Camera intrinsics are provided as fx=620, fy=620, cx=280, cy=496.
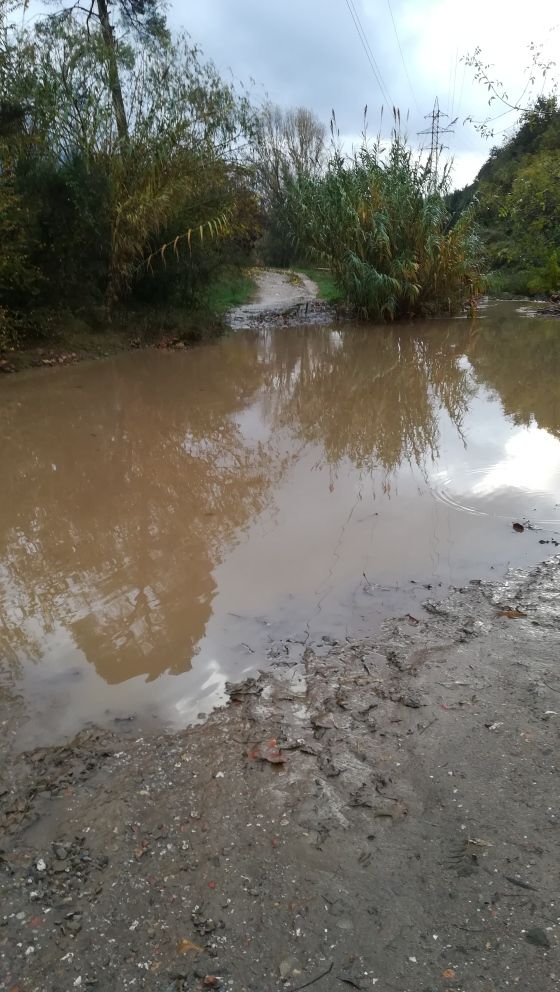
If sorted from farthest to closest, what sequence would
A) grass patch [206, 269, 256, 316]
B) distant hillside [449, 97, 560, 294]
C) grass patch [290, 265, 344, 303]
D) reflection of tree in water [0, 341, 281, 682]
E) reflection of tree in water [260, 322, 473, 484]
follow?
1. grass patch [206, 269, 256, 316]
2. grass patch [290, 265, 344, 303]
3. distant hillside [449, 97, 560, 294]
4. reflection of tree in water [260, 322, 473, 484]
5. reflection of tree in water [0, 341, 281, 682]

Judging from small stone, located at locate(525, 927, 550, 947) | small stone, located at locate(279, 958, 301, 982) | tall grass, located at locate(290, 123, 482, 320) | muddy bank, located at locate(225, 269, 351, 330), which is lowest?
small stone, located at locate(279, 958, 301, 982)

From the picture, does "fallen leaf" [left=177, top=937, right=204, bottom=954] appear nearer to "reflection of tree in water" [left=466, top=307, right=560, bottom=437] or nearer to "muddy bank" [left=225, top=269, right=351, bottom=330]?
"reflection of tree in water" [left=466, top=307, right=560, bottom=437]

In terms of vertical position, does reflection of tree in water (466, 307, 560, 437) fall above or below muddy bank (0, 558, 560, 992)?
above

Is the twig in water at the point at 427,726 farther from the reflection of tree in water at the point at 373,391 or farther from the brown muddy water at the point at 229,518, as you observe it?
the reflection of tree in water at the point at 373,391

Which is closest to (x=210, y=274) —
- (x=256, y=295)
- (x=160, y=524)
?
(x=256, y=295)

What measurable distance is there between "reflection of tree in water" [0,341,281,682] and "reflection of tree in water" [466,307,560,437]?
3.28m

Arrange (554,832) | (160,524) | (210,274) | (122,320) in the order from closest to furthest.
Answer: (554,832) < (160,524) < (122,320) < (210,274)

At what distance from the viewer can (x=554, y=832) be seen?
1812mm

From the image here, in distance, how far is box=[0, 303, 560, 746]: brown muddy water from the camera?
287 centimetres

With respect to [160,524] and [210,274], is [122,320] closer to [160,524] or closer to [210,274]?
[210,274]

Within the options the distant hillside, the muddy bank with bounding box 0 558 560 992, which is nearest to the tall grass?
the distant hillside

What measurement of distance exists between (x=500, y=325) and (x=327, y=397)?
26.0ft

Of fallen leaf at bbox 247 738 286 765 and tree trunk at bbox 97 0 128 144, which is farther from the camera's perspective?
tree trunk at bbox 97 0 128 144

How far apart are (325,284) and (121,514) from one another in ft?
66.8
